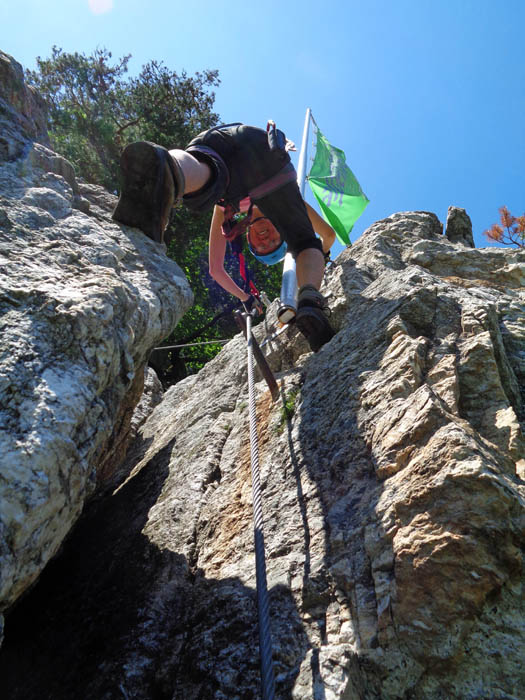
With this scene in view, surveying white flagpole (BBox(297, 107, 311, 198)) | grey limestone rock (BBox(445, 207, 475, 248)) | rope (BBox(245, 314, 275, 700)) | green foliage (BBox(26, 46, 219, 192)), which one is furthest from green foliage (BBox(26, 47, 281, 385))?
rope (BBox(245, 314, 275, 700))

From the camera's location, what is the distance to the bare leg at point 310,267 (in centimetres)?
341

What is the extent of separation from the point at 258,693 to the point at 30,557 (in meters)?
0.89

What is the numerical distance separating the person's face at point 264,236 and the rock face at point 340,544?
4.70 feet

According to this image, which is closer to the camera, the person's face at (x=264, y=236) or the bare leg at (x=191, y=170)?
the bare leg at (x=191, y=170)

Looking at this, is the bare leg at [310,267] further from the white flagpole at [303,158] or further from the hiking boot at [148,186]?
the white flagpole at [303,158]

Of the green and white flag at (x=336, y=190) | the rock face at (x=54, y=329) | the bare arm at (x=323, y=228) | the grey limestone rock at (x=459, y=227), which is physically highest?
the green and white flag at (x=336, y=190)

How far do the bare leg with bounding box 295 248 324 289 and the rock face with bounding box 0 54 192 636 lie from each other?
967mm

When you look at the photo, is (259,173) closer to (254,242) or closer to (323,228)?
(254,242)

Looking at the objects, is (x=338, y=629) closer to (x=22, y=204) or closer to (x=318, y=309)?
(x=318, y=309)

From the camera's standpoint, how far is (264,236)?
4.35 metres

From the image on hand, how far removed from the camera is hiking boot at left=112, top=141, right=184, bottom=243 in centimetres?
254

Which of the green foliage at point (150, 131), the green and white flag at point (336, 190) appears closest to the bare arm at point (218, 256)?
the green and white flag at point (336, 190)

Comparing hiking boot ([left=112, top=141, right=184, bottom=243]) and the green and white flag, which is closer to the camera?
hiking boot ([left=112, top=141, right=184, bottom=243])

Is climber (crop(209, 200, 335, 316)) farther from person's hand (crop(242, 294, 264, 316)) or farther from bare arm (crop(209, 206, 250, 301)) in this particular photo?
person's hand (crop(242, 294, 264, 316))
